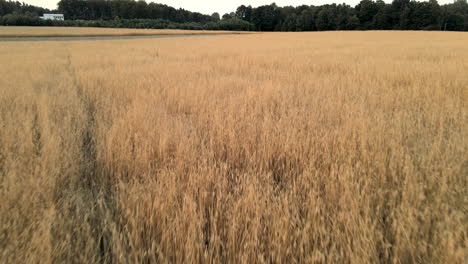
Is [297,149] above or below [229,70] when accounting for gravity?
below

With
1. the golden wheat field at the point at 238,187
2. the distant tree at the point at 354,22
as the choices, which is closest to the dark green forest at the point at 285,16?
the distant tree at the point at 354,22

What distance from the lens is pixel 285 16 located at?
72500 mm

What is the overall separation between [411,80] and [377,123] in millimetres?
2655

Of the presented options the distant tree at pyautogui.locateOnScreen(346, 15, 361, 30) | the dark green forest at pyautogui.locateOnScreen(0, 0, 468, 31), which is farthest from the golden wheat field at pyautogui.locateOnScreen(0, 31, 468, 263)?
the distant tree at pyautogui.locateOnScreen(346, 15, 361, 30)

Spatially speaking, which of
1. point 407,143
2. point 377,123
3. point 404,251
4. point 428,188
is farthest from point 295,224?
point 377,123

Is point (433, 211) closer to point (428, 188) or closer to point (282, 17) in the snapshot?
point (428, 188)

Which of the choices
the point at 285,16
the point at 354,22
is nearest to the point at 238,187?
the point at 354,22

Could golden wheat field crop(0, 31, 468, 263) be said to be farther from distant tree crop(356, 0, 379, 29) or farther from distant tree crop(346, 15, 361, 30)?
distant tree crop(356, 0, 379, 29)

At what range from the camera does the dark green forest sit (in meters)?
50.2

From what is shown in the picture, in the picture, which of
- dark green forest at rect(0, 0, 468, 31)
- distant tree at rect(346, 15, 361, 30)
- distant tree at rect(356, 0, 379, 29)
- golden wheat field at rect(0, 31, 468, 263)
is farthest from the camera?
distant tree at rect(356, 0, 379, 29)

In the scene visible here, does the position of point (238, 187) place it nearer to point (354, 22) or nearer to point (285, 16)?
point (354, 22)

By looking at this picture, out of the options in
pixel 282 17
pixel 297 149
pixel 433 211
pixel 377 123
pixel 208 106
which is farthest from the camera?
pixel 282 17

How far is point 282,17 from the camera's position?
238ft

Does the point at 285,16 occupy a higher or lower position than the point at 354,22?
higher
